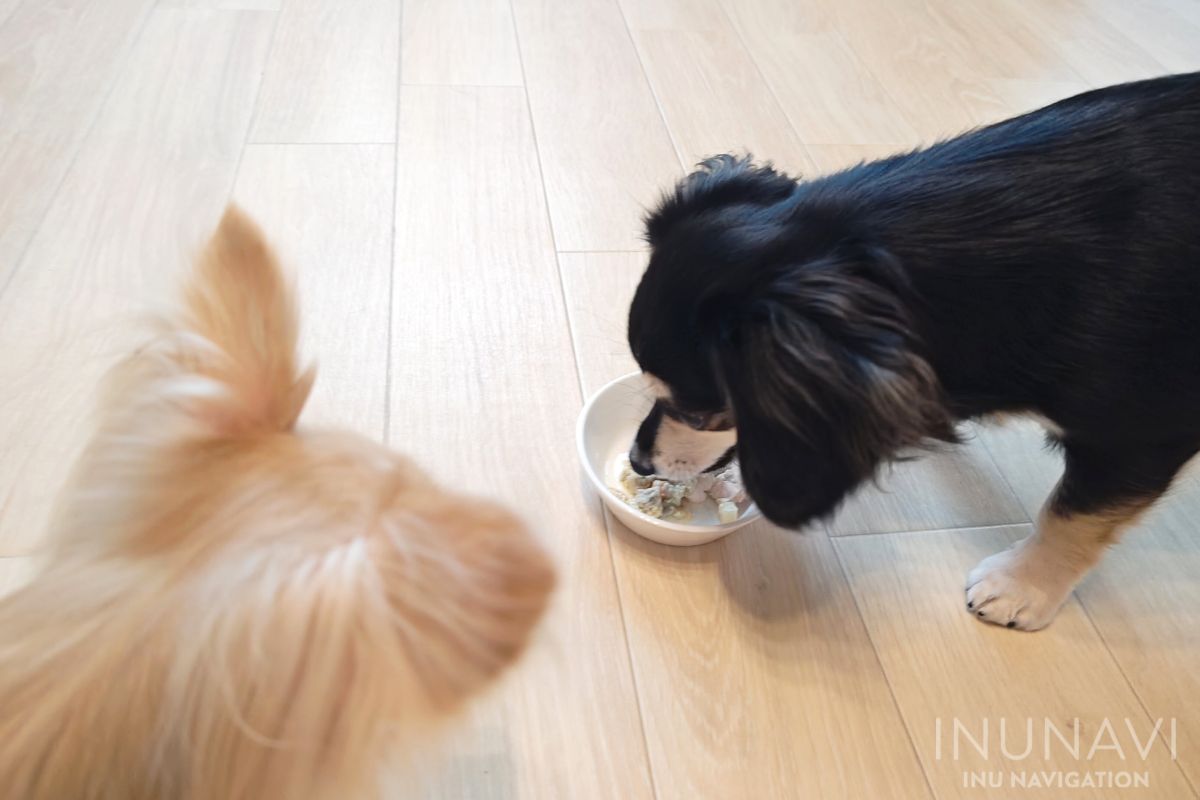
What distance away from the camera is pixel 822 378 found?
88 centimetres

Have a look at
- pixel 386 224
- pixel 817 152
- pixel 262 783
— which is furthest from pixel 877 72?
pixel 262 783

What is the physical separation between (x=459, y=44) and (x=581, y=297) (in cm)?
97

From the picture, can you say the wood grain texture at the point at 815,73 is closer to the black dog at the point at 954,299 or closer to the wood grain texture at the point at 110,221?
the black dog at the point at 954,299

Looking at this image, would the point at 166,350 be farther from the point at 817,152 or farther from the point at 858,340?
the point at 817,152

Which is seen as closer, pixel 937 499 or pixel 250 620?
pixel 250 620

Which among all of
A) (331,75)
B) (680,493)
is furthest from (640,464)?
(331,75)

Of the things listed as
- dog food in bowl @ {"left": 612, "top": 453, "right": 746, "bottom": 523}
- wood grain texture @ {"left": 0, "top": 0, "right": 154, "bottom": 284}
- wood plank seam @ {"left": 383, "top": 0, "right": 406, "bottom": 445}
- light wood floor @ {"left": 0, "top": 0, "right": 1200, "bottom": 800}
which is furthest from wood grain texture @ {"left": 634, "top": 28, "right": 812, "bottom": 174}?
wood grain texture @ {"left": 0, "top": 0, "right": 154, "bottom": 284}

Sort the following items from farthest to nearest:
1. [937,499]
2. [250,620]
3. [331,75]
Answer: [331,75] < [937,499] < [250,620]

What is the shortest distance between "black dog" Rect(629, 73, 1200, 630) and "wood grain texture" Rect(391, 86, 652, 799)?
310 millimetres

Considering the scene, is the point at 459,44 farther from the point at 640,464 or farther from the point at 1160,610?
the point at 1160,610

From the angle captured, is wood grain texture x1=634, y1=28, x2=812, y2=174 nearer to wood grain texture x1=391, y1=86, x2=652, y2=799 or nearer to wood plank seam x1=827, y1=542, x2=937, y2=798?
wood grain texture x1=391, y1=86, x2=652, y2=799

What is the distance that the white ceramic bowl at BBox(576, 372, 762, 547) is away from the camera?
120cm

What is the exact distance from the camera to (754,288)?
3.11 feet

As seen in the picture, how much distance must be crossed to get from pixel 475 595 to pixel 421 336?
1.02 m
